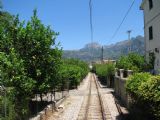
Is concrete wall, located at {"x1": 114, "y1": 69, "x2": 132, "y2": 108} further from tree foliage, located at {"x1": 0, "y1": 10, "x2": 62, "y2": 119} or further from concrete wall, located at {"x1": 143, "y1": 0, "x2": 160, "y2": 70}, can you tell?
tree foliage, located at {"x1": 0, "y1": 10, "x2": 62, "y2": 119}

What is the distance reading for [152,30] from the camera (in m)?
35.0

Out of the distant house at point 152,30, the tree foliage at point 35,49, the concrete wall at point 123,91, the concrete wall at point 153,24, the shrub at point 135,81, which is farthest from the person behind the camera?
the distant house at point 152,30

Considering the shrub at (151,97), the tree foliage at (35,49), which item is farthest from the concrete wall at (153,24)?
the shrub at (151,97)

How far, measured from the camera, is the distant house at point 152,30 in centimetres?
3262

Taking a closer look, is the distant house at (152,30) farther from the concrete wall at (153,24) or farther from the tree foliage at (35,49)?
the tree foliage at (35,49)

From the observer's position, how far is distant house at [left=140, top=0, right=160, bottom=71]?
32.6 meters

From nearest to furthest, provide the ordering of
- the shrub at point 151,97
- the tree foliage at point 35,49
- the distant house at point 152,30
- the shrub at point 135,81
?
1. the shrub at point 151,97
2. the shrub at point 135,81
3. the tree foliage at point 35,49
4. the distant house at point 152,30

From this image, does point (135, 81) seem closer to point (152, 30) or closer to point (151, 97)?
Answer: point (151, 97)

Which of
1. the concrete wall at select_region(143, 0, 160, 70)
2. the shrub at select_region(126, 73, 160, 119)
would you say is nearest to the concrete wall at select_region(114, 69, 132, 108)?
the concrete wall at select_region(143, 0, 160, 70)

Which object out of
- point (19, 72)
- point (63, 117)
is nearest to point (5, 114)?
point (19, 72)

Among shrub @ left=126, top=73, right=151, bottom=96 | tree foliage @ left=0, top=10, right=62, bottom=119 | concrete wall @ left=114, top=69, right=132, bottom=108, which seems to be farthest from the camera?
concrete wall @ left=114, top=69, right=132, bottom=108

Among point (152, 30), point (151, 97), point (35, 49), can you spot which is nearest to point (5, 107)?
point (151, 97)

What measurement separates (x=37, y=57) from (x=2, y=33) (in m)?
2.52

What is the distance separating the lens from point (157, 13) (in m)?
32.2
